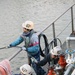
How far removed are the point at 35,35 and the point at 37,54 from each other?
1.19ft

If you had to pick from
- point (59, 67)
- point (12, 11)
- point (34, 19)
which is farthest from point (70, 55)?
point (12, 11)

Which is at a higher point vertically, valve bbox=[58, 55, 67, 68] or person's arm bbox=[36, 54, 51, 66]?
valve bbox=[58, 55, 67, 68]

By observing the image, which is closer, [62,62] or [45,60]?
[62,62]

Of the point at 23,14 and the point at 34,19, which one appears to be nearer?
the point at 34,19

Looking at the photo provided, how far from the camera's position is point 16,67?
12.4 meters

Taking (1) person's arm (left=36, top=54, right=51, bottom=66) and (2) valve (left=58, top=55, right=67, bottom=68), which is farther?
Answer: (1) person's arm (left=36, top=54, right=51, bottom=66)

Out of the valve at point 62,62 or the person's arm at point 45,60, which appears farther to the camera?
the person's arm at point 45,60

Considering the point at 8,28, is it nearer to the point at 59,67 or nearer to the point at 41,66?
the point at 41,66

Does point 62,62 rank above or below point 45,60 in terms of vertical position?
above

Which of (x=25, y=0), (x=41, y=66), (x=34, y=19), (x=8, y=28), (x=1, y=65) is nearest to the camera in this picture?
(x=1, y=65)

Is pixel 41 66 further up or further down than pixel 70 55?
further down

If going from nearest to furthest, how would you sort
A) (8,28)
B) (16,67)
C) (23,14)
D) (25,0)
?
(16,67), (8,28), (23,14), (25,0)

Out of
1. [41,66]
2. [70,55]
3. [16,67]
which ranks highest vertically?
[70,55]

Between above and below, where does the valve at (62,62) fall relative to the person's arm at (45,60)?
above
